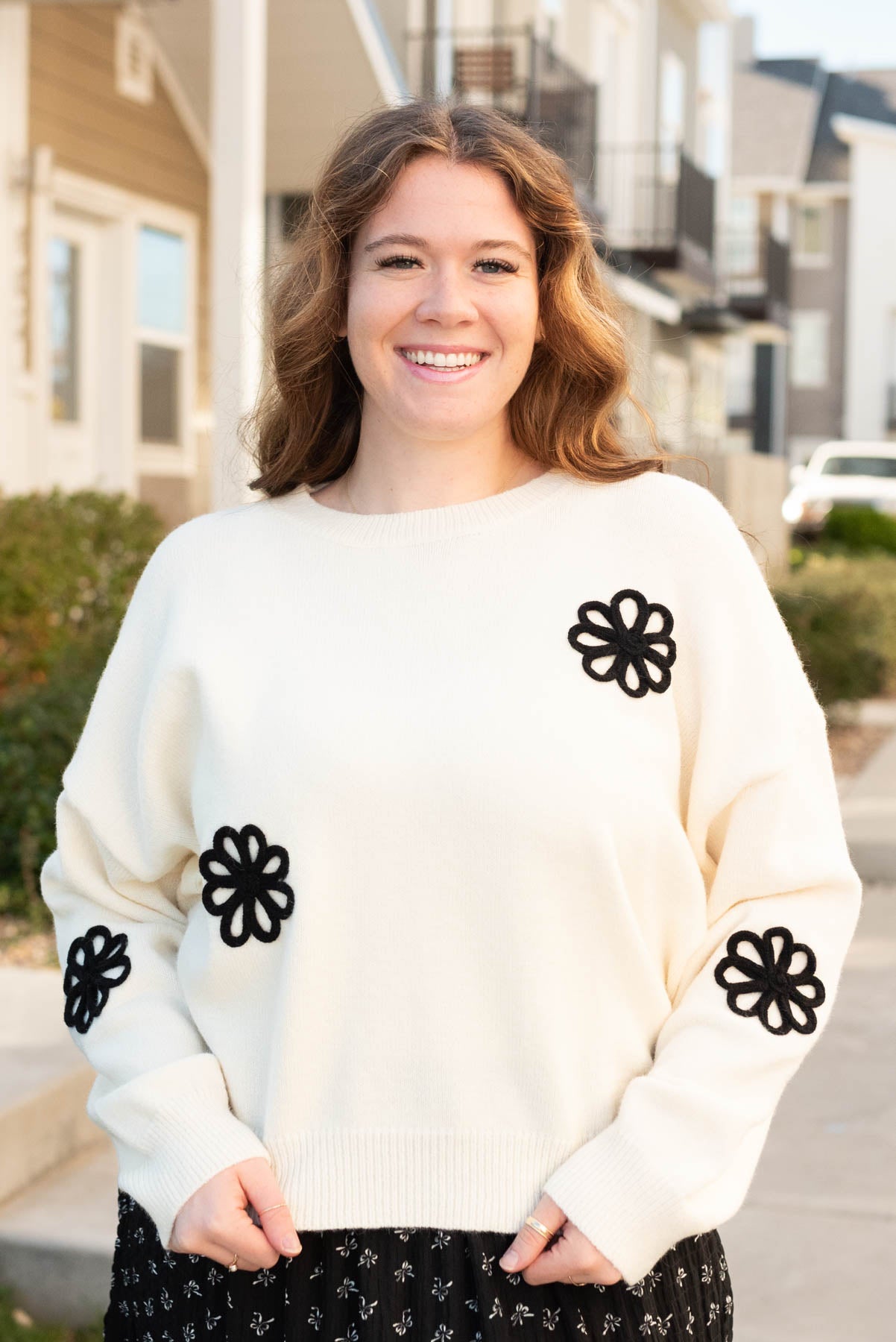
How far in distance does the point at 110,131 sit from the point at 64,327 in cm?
106

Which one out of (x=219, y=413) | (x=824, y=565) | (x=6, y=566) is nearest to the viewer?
(x=6, y=566)

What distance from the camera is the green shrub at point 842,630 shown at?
32.4 ft

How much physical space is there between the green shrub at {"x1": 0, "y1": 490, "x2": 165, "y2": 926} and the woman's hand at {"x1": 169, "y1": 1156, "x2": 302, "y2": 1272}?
357cm

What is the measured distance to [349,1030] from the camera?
1.84 metres

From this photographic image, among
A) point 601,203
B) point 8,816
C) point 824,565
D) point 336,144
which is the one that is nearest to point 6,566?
point 8,816

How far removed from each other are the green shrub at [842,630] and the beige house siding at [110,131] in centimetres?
357

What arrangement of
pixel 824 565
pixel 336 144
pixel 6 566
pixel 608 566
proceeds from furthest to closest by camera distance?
pixel 824 565, pixel 6 566, pixel 336 144, pixel 608 566

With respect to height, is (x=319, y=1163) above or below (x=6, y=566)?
below

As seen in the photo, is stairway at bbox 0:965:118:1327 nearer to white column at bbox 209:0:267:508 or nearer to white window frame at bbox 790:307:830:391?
white column at bbox 209:0:267:508

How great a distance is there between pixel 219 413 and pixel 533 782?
636 cm

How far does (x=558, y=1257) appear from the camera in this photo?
1.75 metres

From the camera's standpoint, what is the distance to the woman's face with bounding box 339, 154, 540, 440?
195cm

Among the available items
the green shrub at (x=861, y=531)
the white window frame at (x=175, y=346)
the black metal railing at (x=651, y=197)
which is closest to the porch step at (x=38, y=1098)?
the white window frame at (x=175, y=346)

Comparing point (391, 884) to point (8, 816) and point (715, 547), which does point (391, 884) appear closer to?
point (715, 547)
